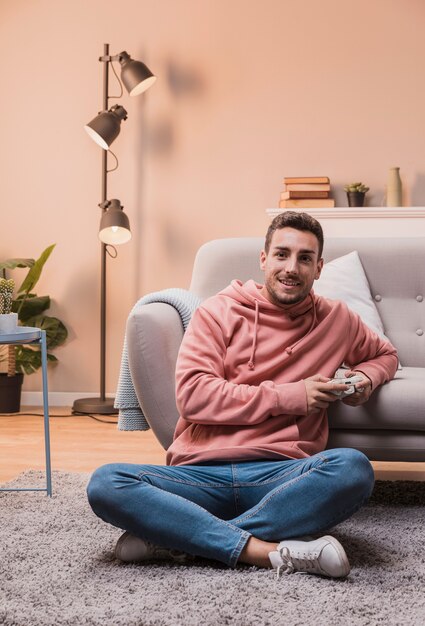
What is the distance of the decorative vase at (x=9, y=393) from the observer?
13.6 ft

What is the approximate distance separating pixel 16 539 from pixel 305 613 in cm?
80

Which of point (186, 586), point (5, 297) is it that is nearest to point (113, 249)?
point (5, 297)

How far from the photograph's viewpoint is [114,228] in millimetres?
4000

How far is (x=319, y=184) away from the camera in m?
4.11

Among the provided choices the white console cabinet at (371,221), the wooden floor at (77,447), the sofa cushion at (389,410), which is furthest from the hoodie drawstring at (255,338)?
the white console cabinet at (371,221)

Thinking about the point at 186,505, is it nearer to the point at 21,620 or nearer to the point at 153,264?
the point at 21,620

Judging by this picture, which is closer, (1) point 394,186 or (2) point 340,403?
(2) point 340,403

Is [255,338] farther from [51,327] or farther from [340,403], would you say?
[51,327]

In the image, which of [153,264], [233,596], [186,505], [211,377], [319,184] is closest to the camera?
[233,596]

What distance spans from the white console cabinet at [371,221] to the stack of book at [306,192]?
0.05 meters

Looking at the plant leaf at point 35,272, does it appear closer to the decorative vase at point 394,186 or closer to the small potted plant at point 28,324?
the small potted plant at point 28,324

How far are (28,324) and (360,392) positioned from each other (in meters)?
2.75

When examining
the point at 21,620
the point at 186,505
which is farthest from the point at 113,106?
the point at 21,620

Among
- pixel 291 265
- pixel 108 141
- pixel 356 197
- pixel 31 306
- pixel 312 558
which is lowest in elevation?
pixel 312 558
